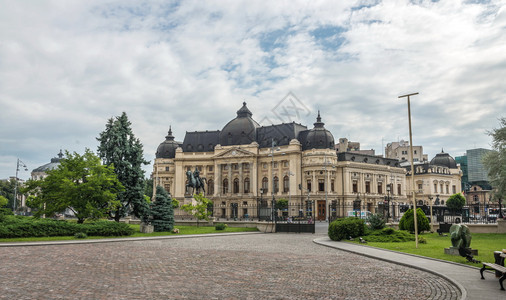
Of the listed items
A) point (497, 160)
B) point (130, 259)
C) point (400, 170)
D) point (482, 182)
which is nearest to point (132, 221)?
point (130, 259)

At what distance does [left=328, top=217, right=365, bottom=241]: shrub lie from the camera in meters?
27.4

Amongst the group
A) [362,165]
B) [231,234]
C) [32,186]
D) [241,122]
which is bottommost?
[231,234]

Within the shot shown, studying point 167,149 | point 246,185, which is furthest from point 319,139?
point 167,149

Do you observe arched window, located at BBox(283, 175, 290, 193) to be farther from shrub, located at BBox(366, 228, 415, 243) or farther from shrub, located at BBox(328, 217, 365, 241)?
shrub, located at BBox(366, 228, 415, 243)

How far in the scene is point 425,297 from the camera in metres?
10.2

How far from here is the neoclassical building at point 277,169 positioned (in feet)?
268

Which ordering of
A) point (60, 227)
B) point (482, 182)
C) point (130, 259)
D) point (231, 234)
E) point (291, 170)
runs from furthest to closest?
point (482, 182) < point (291, 170) < point (231, 234) < point (60, 227) < point (130, 259)

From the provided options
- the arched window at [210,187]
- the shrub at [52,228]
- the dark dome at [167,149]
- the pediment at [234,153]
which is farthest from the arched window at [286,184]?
the shrub at [52,228]

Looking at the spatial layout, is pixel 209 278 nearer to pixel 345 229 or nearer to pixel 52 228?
pixel 345 229

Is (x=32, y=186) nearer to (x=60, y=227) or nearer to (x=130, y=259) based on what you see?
(x=60, y=227)

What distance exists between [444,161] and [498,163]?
270 feet

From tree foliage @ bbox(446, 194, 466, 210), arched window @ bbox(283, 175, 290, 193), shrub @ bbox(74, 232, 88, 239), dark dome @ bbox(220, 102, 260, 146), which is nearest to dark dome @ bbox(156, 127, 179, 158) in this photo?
dark dome @ bbox(220, 102, 260, 146)

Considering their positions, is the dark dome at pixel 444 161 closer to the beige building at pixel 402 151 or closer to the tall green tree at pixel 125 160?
the beige building at pixel 402 151

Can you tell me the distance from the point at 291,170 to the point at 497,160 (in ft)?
172
